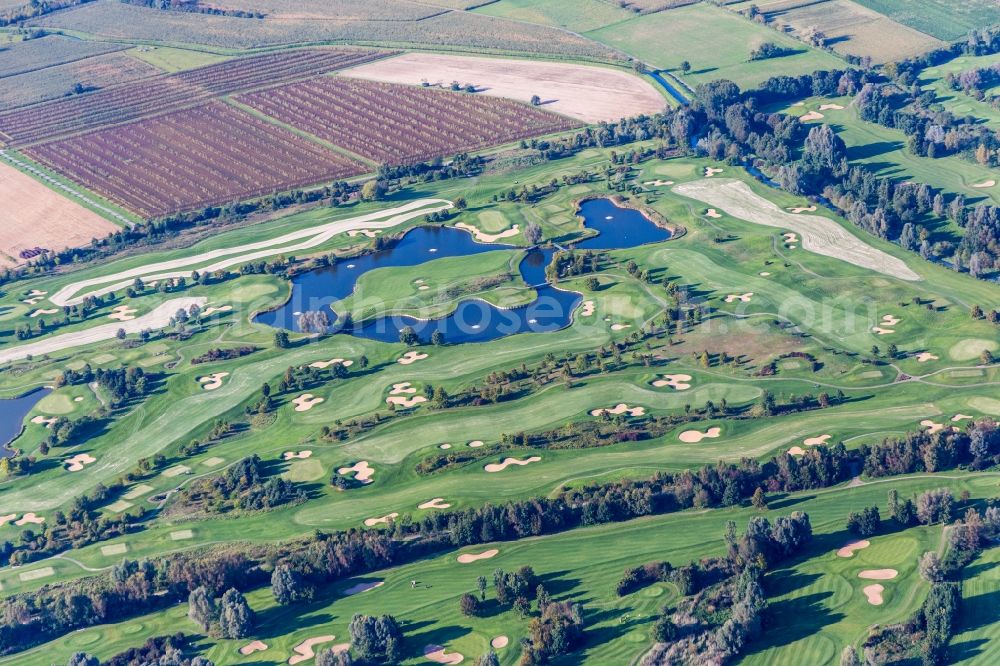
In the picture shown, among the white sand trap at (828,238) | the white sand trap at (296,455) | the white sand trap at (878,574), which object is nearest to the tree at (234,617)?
the white sand trap at (296,455)

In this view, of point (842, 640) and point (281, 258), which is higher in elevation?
point (281, 258)

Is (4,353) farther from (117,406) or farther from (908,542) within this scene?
(908,542)

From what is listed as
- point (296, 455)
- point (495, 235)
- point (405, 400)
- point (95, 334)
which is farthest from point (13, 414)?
point (495, 235)

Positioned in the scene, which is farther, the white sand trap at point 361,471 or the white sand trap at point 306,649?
the white sand trap at point 361,471

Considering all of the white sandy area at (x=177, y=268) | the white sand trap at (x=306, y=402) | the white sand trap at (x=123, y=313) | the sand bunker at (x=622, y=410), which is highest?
the white sandy area at (x=177, y=268)

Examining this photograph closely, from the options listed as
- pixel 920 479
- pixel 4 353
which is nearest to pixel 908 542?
pixel 920 479

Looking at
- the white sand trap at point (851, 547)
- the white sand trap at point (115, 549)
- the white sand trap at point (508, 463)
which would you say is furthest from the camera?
the white sand trap at point (508, 463)

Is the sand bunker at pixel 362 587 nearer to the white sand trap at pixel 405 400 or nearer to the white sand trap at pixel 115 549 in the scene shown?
the white sand trap at pixel 115 549
